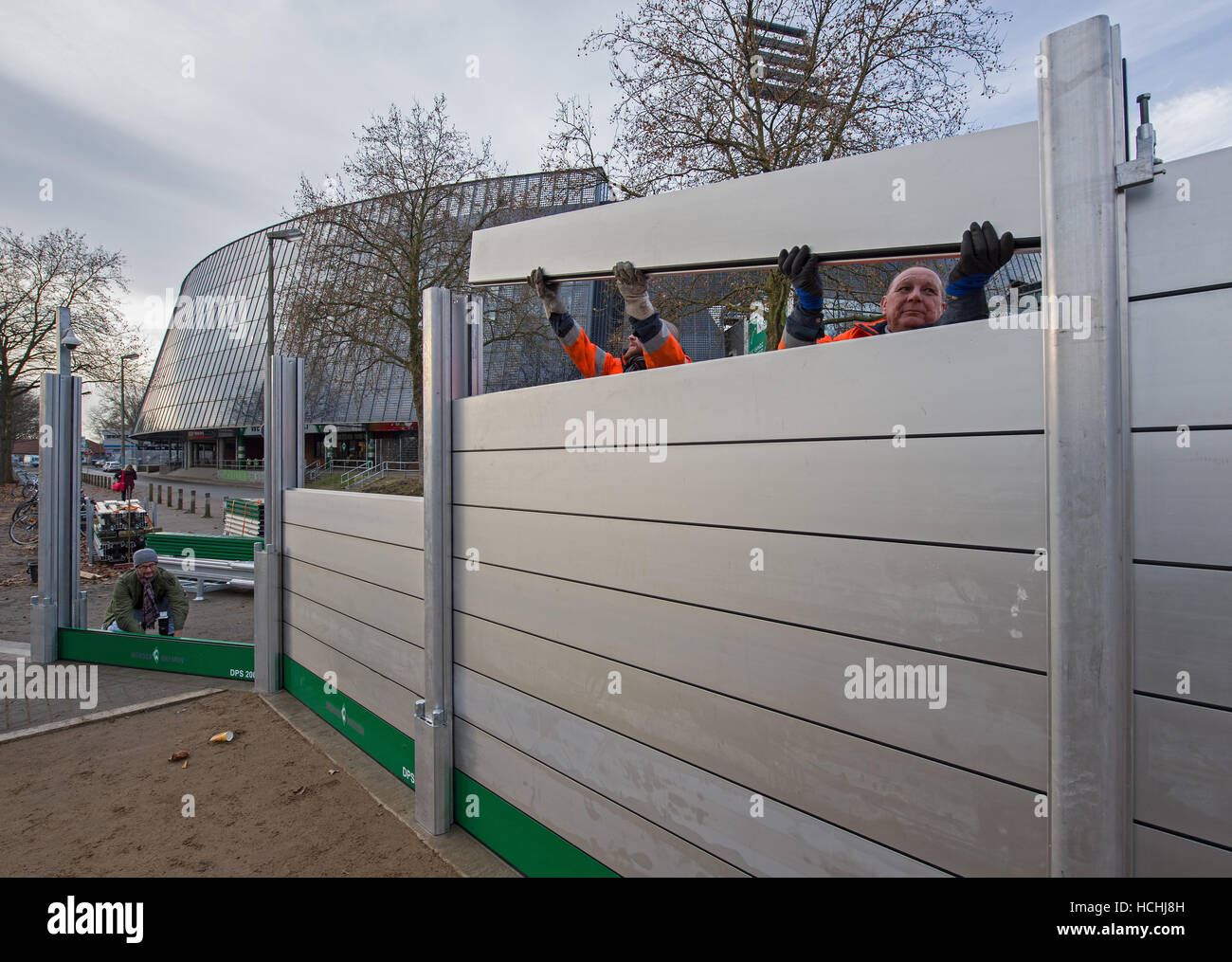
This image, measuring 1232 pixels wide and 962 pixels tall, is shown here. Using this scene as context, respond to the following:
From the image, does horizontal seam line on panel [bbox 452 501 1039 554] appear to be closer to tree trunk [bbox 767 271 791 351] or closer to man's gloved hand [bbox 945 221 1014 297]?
man's gloved hand [bbox 945 221 1014 297]

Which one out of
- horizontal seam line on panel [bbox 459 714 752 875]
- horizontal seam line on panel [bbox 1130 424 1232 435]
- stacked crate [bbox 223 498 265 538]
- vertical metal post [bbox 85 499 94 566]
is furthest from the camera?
vertical metal post [bbox 85 499 94 566]

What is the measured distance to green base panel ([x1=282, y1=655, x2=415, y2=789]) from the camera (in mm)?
3750

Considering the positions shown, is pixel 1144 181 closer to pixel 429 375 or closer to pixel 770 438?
pixel 770 438

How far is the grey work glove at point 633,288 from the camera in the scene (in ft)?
7.64

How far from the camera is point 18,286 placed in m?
23.8

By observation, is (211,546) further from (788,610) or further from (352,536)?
(788,610)

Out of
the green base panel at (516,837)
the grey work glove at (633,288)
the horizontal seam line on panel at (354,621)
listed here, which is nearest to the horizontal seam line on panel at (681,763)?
the green base panel at (516,837)

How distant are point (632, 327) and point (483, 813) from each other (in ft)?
7.73

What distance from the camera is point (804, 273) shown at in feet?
6.14

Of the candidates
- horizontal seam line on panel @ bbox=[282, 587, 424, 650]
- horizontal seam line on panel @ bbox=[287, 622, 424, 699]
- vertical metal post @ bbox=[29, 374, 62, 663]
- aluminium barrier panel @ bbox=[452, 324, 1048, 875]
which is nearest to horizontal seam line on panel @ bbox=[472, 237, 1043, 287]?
aluminium barrier panel @ bbox=[452, 324, 1048, 875]

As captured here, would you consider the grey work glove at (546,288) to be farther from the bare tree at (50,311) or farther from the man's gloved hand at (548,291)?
the bare tree at (50,311)

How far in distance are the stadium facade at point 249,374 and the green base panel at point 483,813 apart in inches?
550

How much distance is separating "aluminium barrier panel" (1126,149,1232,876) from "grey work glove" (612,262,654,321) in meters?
1.41
